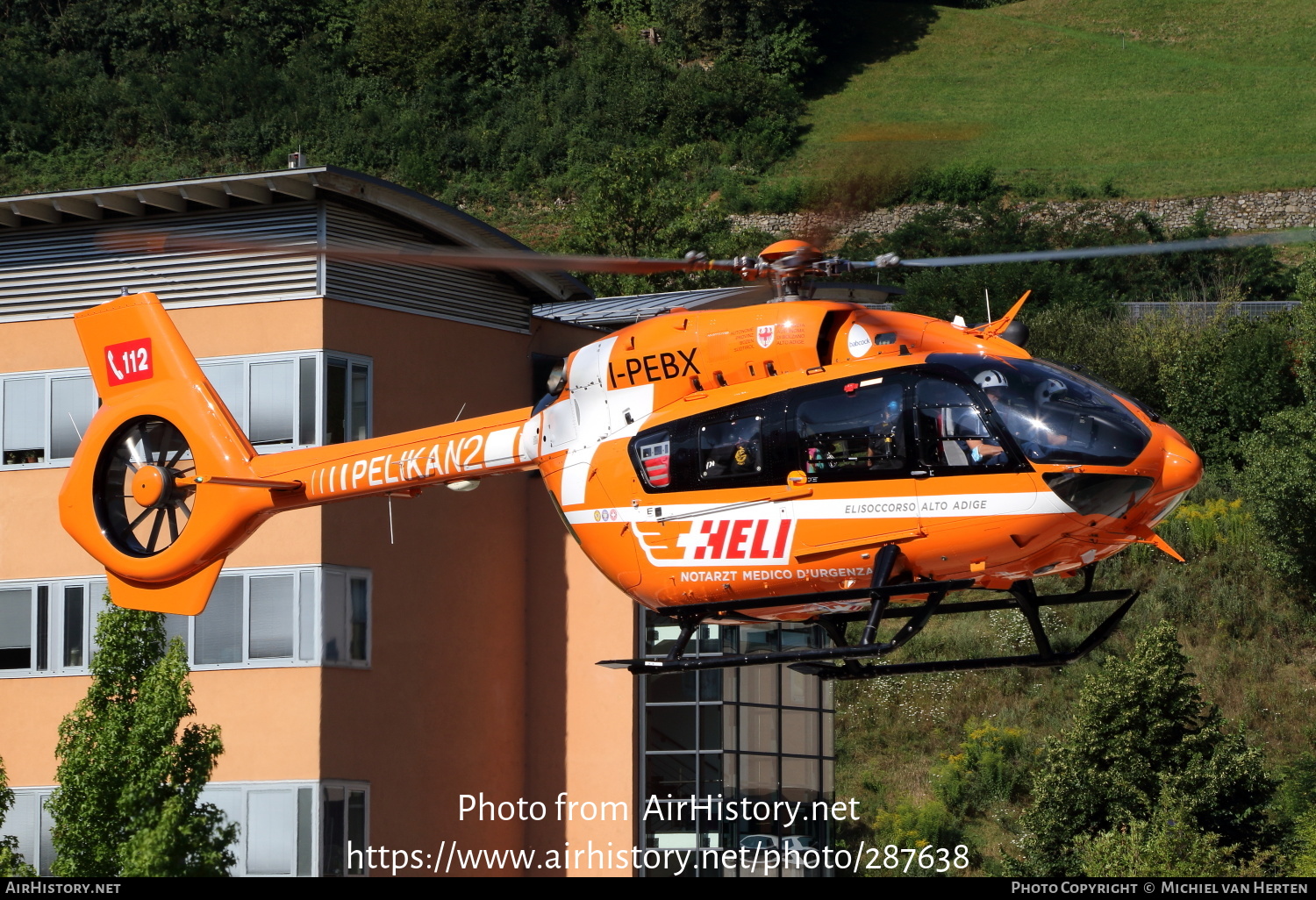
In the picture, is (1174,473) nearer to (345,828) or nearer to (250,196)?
(345,828)

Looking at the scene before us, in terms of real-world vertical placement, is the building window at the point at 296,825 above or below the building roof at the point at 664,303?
below

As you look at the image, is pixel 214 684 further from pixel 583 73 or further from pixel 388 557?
pixel 583 73

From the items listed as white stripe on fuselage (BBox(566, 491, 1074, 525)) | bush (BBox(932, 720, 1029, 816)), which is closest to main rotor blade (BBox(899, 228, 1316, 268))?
white stripe on fuselage (BBox(566, 491, 1074, 525))

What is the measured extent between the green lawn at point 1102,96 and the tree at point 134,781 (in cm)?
3519

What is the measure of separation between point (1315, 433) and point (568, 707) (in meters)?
20.3

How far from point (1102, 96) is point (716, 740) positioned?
5527cm

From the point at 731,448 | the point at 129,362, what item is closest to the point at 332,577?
the point at 129,362

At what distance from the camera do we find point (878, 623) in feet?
43.0

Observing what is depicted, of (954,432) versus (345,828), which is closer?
(954,432)

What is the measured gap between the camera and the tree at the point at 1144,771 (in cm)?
2494

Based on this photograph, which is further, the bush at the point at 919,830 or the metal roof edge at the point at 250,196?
the bush at the point at 919,830

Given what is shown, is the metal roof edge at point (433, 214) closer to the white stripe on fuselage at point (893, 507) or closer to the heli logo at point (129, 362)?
the heli logo at point (129, 362)

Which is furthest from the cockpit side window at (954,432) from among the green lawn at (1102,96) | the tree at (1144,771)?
the green lawn at (1102,96)

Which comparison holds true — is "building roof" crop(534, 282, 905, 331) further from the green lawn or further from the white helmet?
the green lawn
